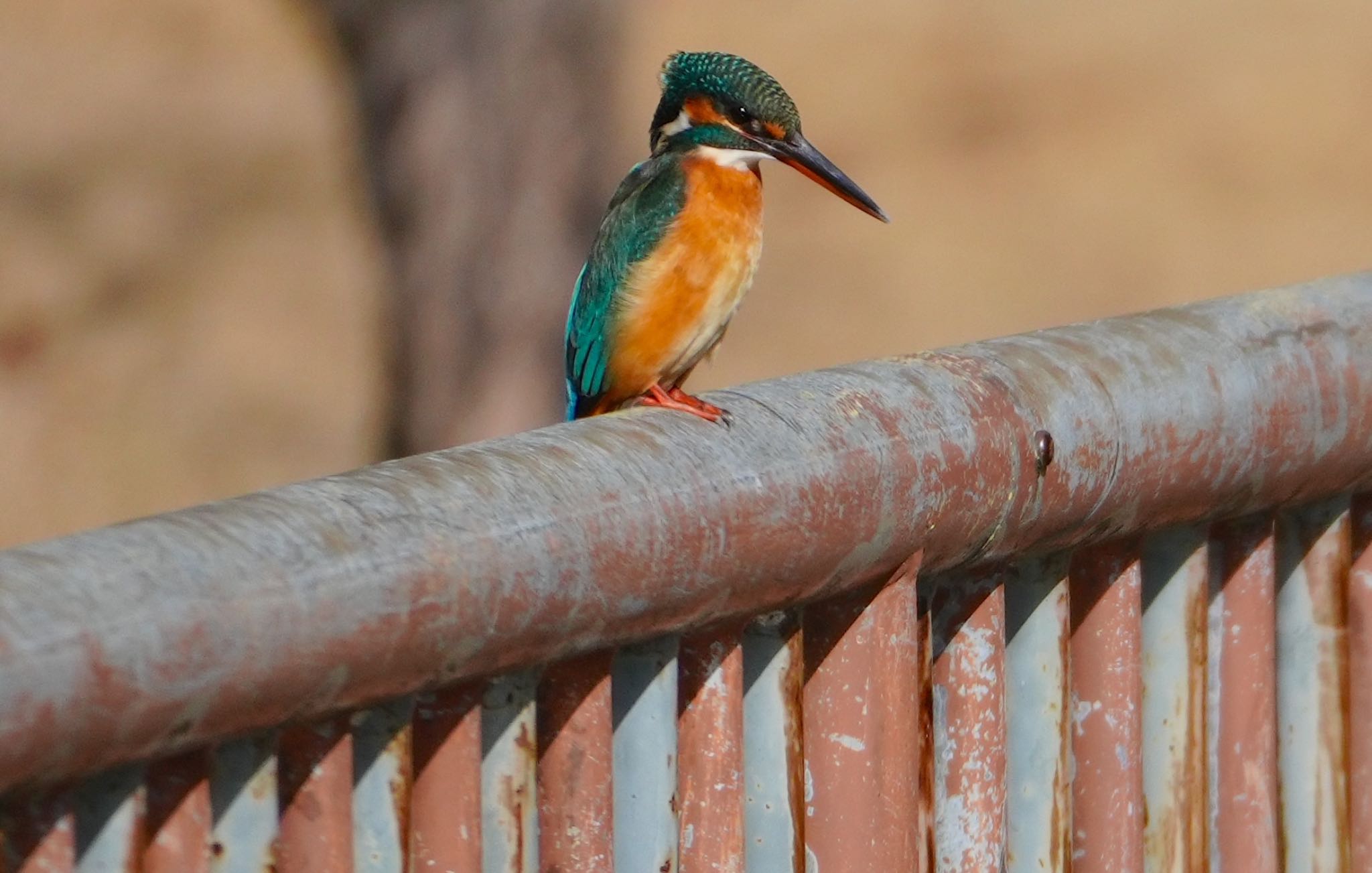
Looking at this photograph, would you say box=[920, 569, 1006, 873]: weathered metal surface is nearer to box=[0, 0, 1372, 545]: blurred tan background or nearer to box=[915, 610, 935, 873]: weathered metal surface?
box=[915, 610, 935, 873]: weathered metal surface

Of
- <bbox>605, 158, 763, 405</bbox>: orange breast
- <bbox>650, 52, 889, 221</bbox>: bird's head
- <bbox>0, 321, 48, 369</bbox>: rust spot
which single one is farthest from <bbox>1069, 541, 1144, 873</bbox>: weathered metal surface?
<bbox>0, 321, 48, 369</bbox>: rust spot

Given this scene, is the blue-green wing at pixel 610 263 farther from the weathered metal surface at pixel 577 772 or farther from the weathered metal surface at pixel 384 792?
the weathered metal surface at pixel 384 792

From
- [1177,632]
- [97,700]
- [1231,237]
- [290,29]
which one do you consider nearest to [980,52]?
[1231,237]

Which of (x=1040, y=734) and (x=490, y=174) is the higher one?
(x=490, y=174)

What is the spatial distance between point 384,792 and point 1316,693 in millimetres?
971

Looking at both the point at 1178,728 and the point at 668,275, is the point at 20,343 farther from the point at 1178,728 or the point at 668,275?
the point at 1178,728

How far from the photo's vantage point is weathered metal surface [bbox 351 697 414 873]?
1164 millimetres

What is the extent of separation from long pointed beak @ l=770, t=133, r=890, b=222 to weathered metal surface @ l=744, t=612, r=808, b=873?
81.3 inches

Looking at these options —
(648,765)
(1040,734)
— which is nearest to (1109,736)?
(1040,734)

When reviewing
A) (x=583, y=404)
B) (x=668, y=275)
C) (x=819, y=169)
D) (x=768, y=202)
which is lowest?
(x=583, y=404)

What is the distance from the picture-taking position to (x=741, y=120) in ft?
11.8

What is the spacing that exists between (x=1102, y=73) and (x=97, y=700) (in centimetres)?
1204

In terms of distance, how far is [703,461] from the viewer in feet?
4.23

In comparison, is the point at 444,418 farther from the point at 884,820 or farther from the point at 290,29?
the point at 290,29
